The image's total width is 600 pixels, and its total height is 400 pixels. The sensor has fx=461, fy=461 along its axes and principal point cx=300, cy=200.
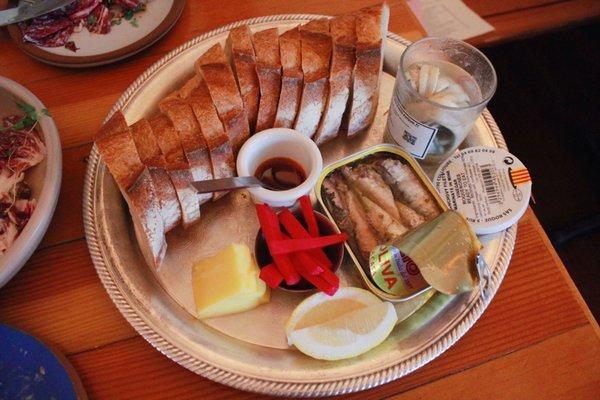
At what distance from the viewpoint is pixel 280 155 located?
1255 mm

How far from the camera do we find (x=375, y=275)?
1089 mm

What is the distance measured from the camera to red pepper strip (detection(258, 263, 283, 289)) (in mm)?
1060

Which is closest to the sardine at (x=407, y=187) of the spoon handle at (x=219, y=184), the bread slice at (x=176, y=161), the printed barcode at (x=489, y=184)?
the printed barcode at (x=489, y=184)

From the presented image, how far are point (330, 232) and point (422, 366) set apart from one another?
14.7 inches

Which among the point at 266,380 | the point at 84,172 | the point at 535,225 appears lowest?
the point at 535,225

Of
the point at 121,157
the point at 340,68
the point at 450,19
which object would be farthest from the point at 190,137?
the point at 450,19

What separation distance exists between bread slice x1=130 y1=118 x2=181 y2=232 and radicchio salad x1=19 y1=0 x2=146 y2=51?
0.59 m

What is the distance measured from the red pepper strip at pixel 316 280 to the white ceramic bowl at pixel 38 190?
0.60 m

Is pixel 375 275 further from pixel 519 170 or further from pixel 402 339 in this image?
pixel 519 170

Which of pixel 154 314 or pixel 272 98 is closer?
pixel 154 314

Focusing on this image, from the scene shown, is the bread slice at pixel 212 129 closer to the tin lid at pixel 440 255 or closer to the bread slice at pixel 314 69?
the bread slice at pixel 314 69

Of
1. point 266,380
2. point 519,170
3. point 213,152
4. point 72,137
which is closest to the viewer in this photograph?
point 266,380

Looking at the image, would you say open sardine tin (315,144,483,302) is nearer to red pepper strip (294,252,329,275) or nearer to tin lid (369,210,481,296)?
tin lid (369,210,481,296)

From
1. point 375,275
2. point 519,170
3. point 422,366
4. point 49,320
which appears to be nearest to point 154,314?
point 49,320
